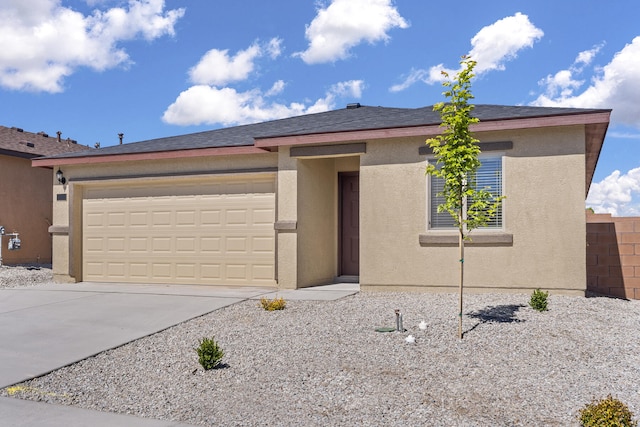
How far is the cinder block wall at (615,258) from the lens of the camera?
10875 millimetres

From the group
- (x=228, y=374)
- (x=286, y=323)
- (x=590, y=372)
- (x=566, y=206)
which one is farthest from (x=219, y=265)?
(x=590, y=372)

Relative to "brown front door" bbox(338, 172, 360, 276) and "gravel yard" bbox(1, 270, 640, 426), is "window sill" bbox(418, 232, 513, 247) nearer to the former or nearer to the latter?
"gravel yard" bbox(1, 270, 640, 426)

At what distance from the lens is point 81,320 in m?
8.74

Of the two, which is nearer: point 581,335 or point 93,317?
point 581,335

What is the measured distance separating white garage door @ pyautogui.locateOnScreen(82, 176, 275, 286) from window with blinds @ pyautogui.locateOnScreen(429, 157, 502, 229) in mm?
3741

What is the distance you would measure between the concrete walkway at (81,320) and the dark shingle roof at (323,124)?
11.3 feet

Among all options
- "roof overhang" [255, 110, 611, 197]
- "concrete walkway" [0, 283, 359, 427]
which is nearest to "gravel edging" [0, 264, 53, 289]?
"concrete walkway" [0, 283, 359, 427]

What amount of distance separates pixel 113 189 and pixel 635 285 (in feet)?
41.6

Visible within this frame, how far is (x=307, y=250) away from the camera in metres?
11.7

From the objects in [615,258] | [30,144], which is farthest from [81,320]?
[30,144]

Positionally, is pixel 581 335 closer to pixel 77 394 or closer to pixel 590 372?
pixel 590 372

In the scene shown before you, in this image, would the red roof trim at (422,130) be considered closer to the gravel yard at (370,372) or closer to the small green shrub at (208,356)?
the gravel yard at (370,372)

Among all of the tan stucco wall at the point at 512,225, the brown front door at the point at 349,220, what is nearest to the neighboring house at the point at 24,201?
the brown front door at the point at 349,220

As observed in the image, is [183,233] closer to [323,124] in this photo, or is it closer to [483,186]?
[323,124]
